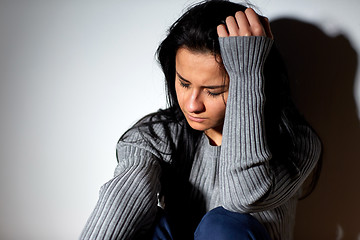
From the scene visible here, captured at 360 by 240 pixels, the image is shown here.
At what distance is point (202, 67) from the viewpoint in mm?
815

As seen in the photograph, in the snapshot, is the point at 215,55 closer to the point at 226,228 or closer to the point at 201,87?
the point at 201,87

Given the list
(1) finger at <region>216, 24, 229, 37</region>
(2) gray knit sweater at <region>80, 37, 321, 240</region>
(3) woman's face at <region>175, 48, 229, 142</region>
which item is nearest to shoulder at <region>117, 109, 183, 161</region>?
(2) gray knit sweater at <region>80, 37, 321, 240</region>

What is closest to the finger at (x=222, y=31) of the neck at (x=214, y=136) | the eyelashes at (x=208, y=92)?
the eyelashes at (x=208, y=92)

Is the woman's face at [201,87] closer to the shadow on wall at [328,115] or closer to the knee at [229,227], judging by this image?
the knee at [229,227]

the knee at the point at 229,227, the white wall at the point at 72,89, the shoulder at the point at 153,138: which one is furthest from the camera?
the white wall at the point at 72,89

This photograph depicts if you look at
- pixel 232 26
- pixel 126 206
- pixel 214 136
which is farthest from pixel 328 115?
pixel 126 206

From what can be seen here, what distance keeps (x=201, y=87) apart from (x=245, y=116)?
→ 0.11m

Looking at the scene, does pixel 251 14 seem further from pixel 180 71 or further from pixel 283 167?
pixel 283 167

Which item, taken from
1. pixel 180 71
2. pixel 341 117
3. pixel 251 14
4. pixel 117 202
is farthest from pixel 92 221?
pixel 341 117

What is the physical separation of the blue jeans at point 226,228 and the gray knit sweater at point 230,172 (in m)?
0.02

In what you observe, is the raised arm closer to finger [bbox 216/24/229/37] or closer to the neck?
finger [bbox 216/24/229/37]

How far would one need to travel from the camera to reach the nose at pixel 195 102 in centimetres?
84

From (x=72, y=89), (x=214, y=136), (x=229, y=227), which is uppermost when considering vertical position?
(x=72, y=89)

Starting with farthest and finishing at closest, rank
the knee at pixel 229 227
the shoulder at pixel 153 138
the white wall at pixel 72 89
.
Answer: the white wall at pixel 72 89 < the shoulder at pixel 153 138 < the knee at pixel 229 227
